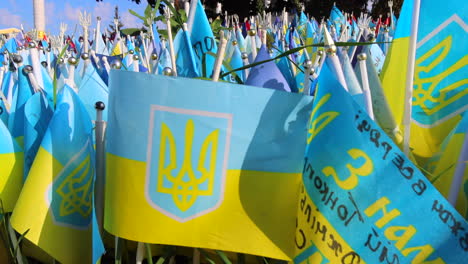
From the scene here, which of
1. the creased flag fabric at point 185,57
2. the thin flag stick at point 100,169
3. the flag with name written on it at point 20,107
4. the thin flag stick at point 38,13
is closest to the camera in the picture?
the thin flag stick at point 100,169

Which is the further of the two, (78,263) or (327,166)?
(78,263)

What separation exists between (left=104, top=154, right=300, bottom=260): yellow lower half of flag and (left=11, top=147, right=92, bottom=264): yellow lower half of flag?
0.19m

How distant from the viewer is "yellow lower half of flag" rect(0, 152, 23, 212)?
1091mm

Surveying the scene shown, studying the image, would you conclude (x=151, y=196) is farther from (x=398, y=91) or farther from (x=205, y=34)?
(x=205, y=34)

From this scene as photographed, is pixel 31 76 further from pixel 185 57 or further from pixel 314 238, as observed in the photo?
pixel 314 238

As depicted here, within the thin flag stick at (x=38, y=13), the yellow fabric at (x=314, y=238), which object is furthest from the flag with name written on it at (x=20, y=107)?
the thin flag stick at (x=38, y=13)

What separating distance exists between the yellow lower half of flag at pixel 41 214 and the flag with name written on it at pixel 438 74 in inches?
32.4

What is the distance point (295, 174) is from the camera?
89 cm

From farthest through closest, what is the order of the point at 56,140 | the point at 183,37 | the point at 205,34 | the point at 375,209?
the point at 205,34 → the point at 183,37 → the point at 56,140 → the point at 375,209

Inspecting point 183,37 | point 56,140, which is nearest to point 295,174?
point 56,140

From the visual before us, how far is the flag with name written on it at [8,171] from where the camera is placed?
1.09m

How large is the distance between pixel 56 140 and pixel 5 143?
19cm

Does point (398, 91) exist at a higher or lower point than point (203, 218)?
higher

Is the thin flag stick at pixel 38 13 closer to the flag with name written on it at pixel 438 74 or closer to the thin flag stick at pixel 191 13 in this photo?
the thin flag stick at pixel 191 13
